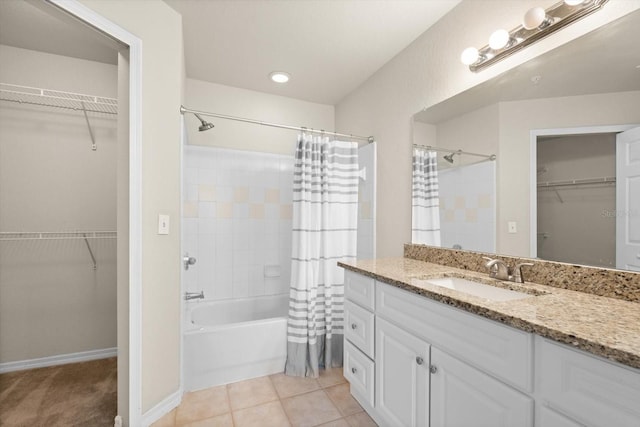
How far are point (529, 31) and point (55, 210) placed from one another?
3.23 metres

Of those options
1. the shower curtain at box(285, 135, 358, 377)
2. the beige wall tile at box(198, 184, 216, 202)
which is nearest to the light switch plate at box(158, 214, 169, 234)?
the shower curtain at box(285, 135, 358, 377)

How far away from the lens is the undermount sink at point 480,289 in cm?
121

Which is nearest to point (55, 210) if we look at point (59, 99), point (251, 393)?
point (59, 99)

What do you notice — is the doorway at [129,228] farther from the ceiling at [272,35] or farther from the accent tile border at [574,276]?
the accent tile border at [574,276]

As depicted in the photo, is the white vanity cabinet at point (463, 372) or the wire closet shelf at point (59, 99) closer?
the white vanity cabinet at point (463, 372)

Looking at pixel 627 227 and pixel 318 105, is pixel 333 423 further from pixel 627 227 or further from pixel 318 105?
pixel 318 105

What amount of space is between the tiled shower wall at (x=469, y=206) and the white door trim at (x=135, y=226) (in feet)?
5.86

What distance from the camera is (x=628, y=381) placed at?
62 centimetres

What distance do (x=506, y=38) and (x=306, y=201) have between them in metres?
1.50

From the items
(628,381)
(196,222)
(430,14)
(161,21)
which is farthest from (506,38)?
(196,222)

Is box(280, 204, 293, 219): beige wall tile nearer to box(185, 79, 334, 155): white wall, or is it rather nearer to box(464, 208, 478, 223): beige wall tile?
box(185, 79, 334, 155): white wall

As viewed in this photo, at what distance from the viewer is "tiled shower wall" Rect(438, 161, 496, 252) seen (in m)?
1.53

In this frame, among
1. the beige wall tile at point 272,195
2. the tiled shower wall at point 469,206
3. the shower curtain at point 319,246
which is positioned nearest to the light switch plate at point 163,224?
the shower curtain at point 319,246

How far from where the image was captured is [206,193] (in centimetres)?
270
